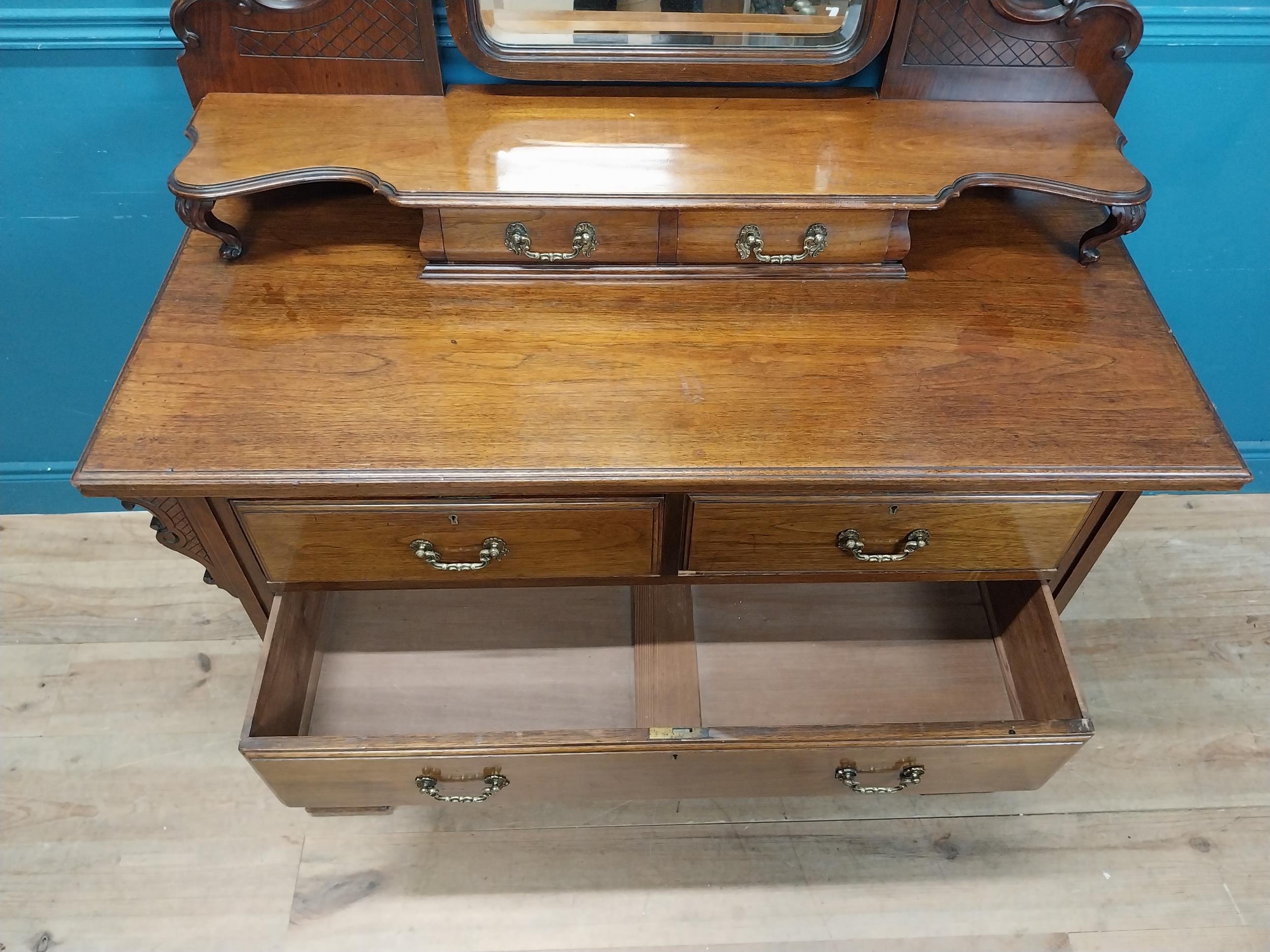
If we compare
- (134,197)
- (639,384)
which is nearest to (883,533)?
(639,384)

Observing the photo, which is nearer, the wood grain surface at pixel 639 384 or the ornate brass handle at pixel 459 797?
the wood grain surface at pixel 639 384

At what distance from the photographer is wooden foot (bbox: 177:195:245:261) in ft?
3.83

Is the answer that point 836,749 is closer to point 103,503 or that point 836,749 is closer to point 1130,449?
point 1130,449

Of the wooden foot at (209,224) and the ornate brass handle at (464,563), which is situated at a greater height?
the wooden foot at (209,224)

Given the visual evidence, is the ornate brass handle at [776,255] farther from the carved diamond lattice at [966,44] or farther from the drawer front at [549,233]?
the carved diamond lattice at [966,44]

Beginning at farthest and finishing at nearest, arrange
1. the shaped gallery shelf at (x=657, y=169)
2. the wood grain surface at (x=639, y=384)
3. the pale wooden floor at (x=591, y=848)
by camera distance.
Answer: the pale wooden floor at (x=591, y=848) → the shaped gallery shelf at (x=657, y=169) → the wood grain surface at (x=639, y=384)

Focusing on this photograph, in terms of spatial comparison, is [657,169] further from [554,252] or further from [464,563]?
[464,563]

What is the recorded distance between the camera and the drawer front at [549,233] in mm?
1194

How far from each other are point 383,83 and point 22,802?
1364 millimetres

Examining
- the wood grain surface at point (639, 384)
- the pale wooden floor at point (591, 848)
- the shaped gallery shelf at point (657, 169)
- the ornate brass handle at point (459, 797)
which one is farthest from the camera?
the pale wooden floor at point (591, 848)

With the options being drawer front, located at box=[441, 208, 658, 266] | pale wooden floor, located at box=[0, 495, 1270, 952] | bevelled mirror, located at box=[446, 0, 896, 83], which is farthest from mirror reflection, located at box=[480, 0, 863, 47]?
pale wooden floor, located at box=[0, 495, 1270, 952]

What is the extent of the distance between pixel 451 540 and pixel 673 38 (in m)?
0.74

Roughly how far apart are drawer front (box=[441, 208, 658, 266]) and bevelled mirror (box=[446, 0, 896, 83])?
227mm

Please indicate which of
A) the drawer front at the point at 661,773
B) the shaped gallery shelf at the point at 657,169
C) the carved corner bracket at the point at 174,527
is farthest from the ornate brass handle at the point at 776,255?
the carved corner bracket at the point at 174,527
